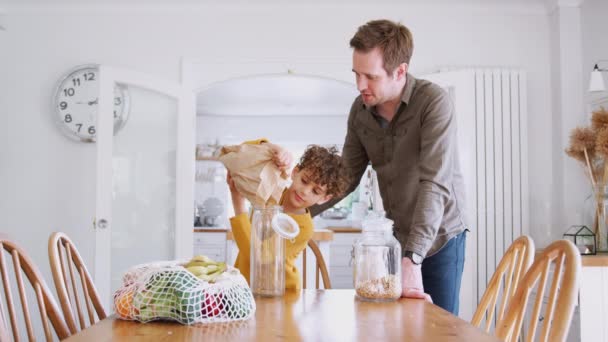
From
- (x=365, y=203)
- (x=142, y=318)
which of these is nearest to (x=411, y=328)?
(x=142, y=318)

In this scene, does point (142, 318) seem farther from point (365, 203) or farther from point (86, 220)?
point (365, 203)

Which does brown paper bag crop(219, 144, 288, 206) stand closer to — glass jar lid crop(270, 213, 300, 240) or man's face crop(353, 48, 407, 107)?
glass jar lid crop(270, 213, 300, 240)

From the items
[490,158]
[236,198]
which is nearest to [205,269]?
[236,198]

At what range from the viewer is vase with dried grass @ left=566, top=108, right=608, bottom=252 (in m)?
3.23

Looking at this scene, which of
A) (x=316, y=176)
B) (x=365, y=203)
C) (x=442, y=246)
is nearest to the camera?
(x=316, y=176)

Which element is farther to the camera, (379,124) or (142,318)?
(379,124)

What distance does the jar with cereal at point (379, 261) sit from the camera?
1453mm

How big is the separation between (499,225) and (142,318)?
10.8 ft

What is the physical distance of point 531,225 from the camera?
409cm

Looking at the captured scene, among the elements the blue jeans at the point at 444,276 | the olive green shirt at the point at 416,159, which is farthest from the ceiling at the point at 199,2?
the blue jeans at the point at 444,276

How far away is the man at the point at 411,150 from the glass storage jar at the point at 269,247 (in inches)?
13.6

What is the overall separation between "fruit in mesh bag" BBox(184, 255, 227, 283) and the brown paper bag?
0.33 meters

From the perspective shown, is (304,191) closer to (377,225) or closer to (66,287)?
(377,225)

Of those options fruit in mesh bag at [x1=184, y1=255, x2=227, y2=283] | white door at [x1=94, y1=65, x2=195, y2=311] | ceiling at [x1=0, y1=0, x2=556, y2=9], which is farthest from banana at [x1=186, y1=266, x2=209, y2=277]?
ceiling at [x1=0, y1=0, x2=556, y2=9]
